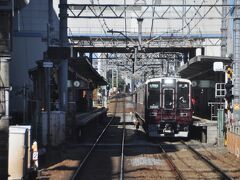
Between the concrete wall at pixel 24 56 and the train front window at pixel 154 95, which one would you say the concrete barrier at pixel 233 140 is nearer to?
the train front window at pixel 154 95

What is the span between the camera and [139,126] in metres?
33.9

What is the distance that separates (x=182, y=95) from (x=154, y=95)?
1.23 meters

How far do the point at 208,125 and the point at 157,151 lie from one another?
3.20 m

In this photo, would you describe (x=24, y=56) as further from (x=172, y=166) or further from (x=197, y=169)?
(x=197, y=169)

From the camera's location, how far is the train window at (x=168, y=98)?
23.7 meters

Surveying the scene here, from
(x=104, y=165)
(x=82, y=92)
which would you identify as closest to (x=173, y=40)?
Answer: (x=82, y=92)

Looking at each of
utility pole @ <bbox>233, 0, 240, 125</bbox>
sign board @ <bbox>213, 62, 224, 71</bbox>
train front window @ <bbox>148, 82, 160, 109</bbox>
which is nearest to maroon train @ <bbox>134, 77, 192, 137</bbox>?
train front window @ <bbox>148, 82, 160, 109</bbox>

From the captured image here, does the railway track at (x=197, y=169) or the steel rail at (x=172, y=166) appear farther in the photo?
the railway track at (x=197, y=169)

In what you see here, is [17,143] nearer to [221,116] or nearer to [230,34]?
[221,116]

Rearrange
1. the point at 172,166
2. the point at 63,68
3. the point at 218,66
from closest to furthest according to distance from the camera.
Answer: the point at 172,166 → the point at 218,66 → the point at 63,68

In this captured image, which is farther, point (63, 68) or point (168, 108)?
point (168, 108)

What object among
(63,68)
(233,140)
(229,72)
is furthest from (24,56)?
(233,140)

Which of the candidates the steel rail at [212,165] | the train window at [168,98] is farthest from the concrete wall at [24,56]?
the steel rail at [212,165]

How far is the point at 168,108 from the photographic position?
23641 millimetres
